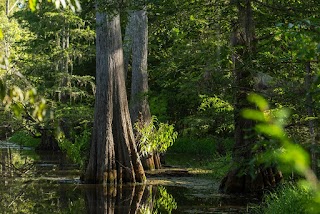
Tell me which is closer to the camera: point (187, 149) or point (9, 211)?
point (9, 211)

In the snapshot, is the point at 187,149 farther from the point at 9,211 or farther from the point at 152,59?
the point at 9,211

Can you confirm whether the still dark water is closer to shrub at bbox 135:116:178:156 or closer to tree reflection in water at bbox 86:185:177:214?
tree reflection in water at bbox 86:185:177:214

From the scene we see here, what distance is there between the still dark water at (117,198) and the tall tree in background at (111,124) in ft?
1.44

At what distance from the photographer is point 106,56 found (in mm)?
13977

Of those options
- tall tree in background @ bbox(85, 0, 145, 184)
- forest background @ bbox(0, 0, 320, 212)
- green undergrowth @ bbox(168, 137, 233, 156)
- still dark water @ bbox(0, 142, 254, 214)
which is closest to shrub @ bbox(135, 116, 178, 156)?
forest background @ bbox(0, 0, 320, 212)

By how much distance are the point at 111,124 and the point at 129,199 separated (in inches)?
104

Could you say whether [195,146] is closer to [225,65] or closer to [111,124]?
[111,124]

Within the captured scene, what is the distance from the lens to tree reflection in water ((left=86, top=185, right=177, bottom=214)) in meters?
10.2

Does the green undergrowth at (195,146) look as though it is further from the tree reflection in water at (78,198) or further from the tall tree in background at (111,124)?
the tree reflection in water at (78,198)

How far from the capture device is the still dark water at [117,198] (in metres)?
10.2

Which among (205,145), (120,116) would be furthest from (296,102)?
(205,145)

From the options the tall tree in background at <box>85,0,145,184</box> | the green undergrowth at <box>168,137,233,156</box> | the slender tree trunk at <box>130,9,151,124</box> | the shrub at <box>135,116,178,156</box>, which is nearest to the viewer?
the tall tree in background at <box>85,0,145,184</box>

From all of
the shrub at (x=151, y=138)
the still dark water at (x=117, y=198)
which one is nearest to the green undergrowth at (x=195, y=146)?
the shrub at (x=151, y=138)

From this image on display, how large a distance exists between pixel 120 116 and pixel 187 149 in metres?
13.4
